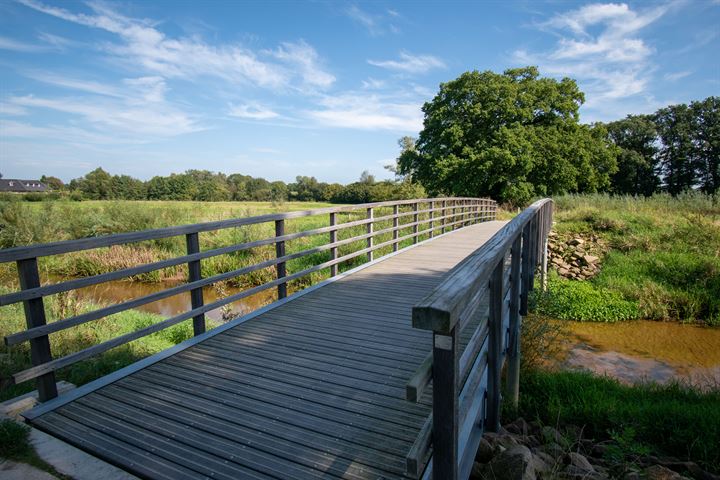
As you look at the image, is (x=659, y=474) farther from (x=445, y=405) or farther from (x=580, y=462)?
(x=445, y=405)

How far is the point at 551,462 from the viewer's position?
10.5ft

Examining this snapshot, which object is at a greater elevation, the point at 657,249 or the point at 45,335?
the point at 45,335

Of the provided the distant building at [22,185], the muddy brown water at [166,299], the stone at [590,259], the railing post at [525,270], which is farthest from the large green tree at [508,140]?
the distant building at [22,185]

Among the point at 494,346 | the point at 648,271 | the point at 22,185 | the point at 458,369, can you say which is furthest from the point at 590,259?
the point at 22,185

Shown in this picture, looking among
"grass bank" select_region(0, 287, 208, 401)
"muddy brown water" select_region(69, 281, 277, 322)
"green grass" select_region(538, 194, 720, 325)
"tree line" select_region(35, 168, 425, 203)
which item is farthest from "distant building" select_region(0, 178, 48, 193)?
"green grass" select_region(538, 194, 720, 325)

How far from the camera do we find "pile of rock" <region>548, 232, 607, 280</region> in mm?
14094

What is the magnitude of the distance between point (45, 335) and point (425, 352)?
115 inches

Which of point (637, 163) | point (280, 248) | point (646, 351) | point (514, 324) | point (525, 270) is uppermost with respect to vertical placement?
point (637, 163)

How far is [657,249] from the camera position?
14156mm

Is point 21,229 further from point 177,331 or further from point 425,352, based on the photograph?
point 425,352

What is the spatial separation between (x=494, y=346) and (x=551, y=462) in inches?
46.8

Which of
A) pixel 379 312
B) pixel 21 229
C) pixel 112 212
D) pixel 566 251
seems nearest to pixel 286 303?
pixel 379 312

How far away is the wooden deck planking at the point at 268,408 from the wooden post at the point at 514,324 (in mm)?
576

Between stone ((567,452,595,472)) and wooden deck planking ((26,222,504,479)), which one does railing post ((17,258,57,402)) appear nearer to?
wooden deck planking ((26,222,504,479))
